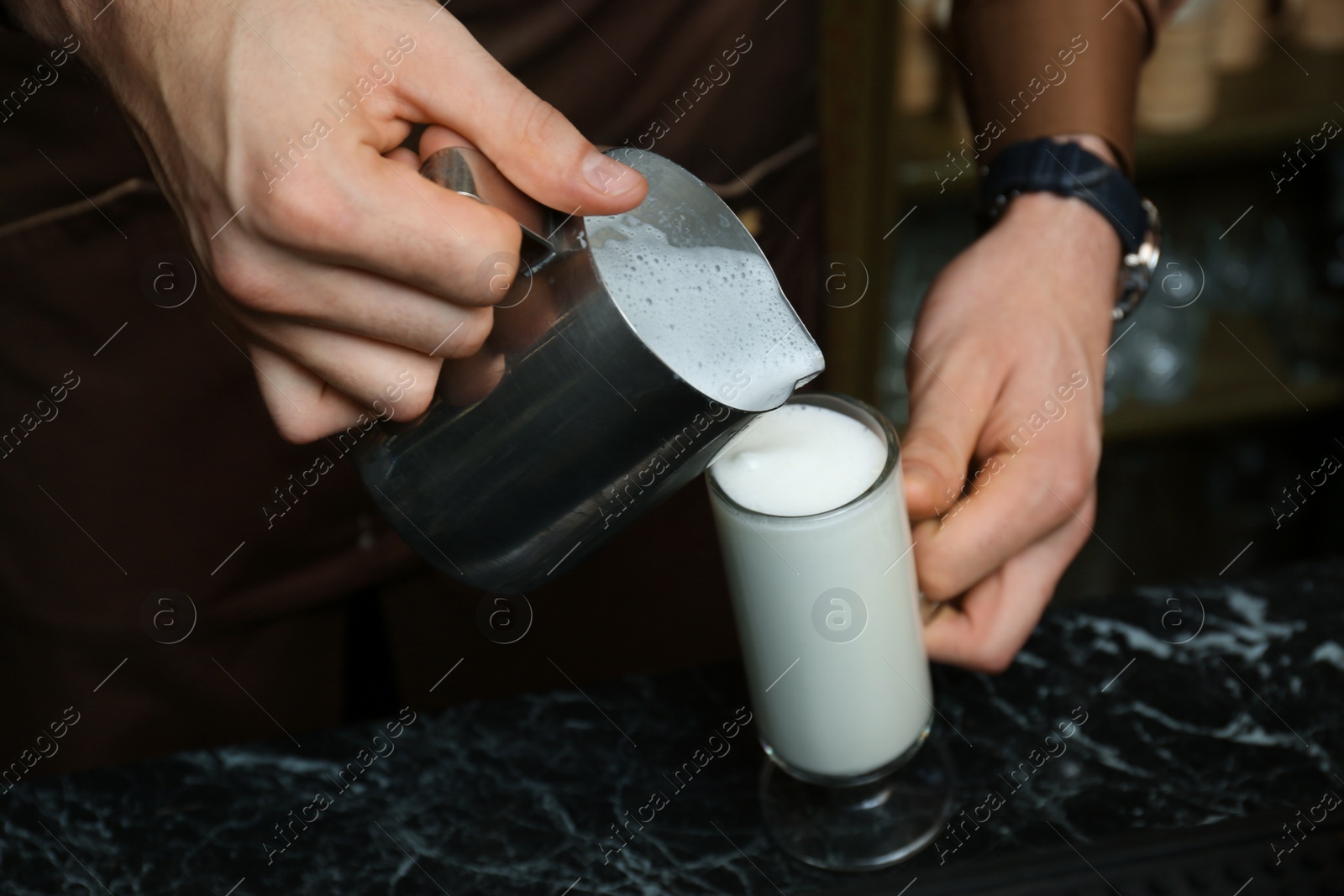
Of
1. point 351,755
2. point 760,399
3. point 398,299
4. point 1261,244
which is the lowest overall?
point 1261,244

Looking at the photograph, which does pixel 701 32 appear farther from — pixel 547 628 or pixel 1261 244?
pixel 1261 244

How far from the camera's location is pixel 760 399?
0.63m

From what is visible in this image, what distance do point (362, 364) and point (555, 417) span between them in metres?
0.12

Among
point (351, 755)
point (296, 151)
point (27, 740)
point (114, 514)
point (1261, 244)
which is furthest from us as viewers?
point (1261, 244)

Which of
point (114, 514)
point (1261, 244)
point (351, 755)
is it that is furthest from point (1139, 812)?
point (1261, 244)

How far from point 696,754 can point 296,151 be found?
1.84ft

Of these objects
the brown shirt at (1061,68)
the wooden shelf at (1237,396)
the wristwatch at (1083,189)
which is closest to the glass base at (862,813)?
the wristwatch at (1083,189)

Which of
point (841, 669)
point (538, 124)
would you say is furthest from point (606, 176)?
point (841, 669)

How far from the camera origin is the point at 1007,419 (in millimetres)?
934

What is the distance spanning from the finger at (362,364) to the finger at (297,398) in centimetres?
2

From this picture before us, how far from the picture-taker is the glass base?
0.84m

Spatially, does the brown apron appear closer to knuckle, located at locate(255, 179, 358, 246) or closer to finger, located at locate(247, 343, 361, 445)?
finger, located at locate(247, 343, 361, 445)

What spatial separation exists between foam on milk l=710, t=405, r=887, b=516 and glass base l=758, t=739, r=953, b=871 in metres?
0.26

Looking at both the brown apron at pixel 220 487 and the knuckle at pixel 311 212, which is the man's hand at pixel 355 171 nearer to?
the knuckle at pixel 311 212
